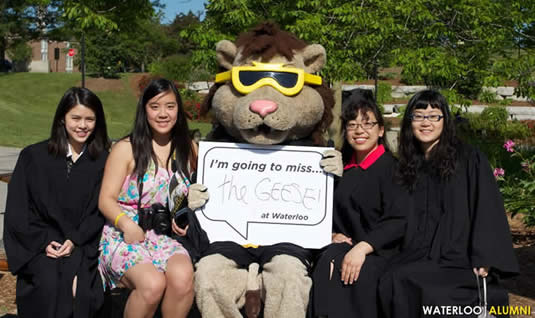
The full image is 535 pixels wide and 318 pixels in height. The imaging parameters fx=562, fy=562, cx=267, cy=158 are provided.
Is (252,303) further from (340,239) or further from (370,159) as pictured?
(370,159)

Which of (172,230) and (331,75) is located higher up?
(331,75)

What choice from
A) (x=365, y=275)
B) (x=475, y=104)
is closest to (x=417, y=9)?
(x=365, y=275)

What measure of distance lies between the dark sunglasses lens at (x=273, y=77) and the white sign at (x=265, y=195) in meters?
0.46

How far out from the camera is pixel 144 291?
338 centimetres

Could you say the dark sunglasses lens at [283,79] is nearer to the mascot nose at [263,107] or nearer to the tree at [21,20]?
the mascot nose at [263,107]

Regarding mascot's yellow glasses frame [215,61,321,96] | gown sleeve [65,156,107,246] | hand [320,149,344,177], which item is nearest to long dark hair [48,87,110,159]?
gown sleeve [65,156,107,246]

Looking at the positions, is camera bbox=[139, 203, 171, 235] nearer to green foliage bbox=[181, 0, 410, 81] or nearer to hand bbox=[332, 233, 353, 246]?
hand bbox=[332, 233, 353, 246]

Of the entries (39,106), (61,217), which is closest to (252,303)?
(61,217)

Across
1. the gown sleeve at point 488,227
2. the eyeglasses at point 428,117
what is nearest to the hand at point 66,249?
the eyeglasses at point 428,117

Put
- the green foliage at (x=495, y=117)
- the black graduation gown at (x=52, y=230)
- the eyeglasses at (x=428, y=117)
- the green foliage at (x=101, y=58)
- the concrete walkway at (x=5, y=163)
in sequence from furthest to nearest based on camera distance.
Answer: the green foliage at (x=101, y=58)
the green foliage at (x=495, y=117)
the concrete walkway at (x=5, y=163)
the eyeglasses at (x=428, y=117)
the black graduation gown at (x=52, y=230)

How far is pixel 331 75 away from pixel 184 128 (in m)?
4.03

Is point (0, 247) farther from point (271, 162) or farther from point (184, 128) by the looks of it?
point (271, 162)

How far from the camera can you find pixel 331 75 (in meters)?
7.59

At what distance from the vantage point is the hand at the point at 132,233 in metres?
3.57
